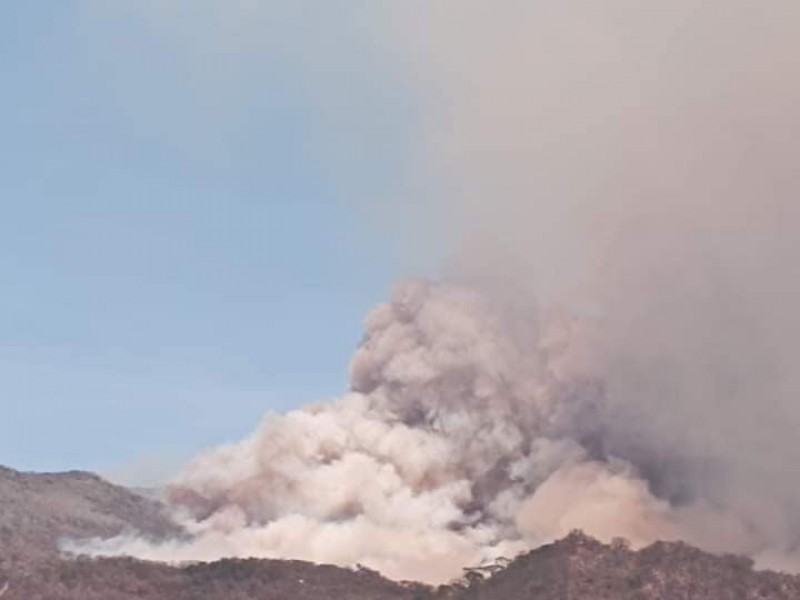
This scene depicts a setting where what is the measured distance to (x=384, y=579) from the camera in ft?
446

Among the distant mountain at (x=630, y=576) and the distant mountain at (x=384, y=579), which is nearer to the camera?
the distant mountain at (x=630, y=576)

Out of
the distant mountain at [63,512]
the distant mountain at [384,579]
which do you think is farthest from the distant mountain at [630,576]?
the distant mountain at [63,512]

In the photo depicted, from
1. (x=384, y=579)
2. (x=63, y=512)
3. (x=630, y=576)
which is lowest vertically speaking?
(x=630, y=576)

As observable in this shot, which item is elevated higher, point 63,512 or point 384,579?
point 63,512

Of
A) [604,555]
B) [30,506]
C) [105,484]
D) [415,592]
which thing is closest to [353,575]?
[415,592]

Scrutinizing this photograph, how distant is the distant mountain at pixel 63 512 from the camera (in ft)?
511

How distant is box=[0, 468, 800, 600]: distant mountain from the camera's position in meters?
116

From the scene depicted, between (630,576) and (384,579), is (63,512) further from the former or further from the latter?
(630,576)

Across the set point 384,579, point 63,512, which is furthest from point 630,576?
point 63,512

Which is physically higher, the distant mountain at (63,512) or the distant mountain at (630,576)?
the distant mountain at (63,512)

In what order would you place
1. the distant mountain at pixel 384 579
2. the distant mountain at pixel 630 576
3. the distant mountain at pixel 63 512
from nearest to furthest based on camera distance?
the distant mountain at pixel 630 576, the distant mountain at pixel 384 579, the distant mountain at pixel 63 512

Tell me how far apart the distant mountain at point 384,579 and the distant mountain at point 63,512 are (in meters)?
0.39

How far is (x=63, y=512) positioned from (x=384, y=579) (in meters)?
49.2

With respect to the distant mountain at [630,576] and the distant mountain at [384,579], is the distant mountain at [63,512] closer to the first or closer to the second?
the distant mountain at [384,579]
